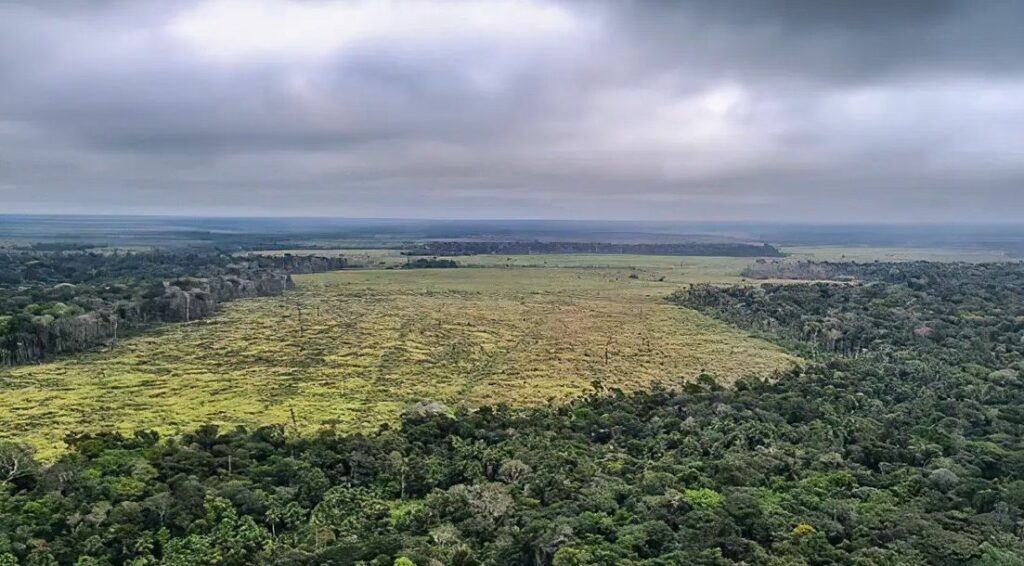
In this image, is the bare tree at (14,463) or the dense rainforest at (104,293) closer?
the bare tree at (14,463)

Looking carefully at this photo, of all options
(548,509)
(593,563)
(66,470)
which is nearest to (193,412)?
(66,470)

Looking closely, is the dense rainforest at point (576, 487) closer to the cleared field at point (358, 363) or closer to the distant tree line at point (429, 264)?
the cleared field at point (358, 363)

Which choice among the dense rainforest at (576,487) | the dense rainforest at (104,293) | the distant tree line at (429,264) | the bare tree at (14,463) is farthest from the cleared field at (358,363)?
the distant tree line at (429,264)

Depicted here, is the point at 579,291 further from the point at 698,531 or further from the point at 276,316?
the point at 698,531

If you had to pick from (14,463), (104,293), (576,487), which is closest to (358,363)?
(14,463)

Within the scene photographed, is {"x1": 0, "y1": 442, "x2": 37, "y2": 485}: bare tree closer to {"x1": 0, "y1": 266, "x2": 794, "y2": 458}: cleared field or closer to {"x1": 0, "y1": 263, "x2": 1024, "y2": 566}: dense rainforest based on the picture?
{"x1": 0, "y1": 263, "x2": 1024, "y2": 566}: dense rainforest
